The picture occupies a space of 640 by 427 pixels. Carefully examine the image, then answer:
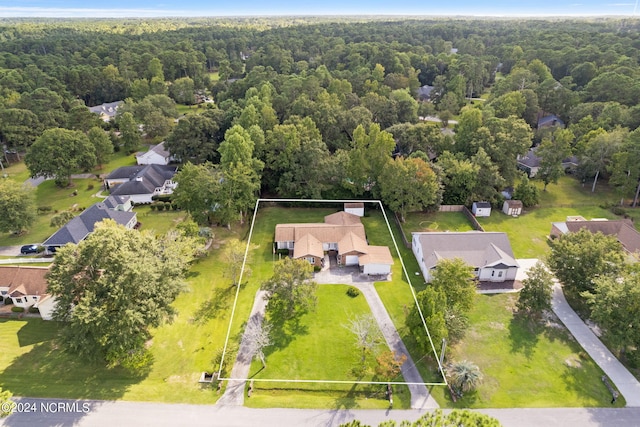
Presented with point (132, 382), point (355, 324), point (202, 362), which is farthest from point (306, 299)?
point (132, 382)

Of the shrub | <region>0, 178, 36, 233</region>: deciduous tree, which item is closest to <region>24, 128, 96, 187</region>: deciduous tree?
<region>0, 178, 36, 233</region>: deciduous tree

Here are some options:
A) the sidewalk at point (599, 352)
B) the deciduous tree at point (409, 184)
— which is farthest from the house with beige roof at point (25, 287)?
the sidewalk at point (599, 352)

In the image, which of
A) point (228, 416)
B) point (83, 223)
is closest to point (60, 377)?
point (228, 416)

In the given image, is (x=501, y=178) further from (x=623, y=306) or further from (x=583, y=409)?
(x=583, y=409)

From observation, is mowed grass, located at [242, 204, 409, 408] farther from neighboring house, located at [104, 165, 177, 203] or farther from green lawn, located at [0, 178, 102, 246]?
green lawn, located at [0, 178, 102, 246]

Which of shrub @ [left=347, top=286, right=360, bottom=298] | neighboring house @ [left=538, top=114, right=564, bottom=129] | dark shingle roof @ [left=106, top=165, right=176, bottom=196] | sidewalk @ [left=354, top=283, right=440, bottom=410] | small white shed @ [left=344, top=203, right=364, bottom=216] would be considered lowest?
sidewalk @ [left=354, top=283, right=440, bottom=410]

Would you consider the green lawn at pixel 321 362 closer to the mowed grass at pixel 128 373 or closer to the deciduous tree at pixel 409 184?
the mowed grass at pixel 128 373
